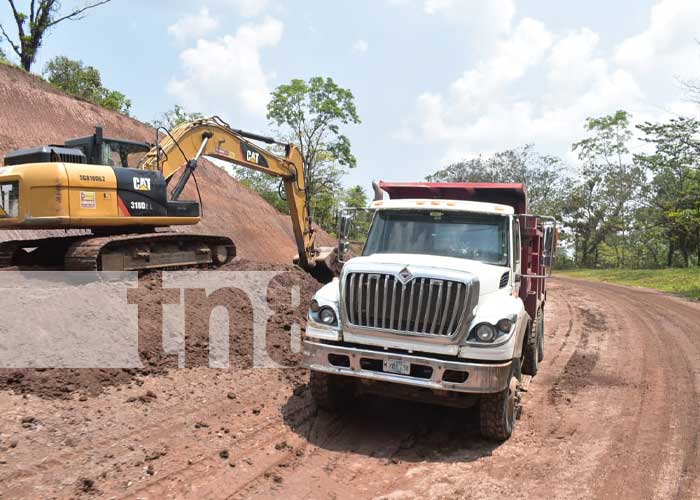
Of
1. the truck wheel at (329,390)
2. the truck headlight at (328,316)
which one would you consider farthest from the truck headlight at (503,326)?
the truck wheel at (329,390)

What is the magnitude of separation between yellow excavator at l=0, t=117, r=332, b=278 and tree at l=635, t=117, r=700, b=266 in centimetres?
1749

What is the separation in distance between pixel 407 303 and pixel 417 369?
25.6 inches

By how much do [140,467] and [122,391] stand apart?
1.66 m

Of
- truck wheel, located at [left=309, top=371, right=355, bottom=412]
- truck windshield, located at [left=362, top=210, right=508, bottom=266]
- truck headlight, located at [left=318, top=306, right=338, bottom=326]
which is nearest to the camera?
truck headlight, located at [left=318, top=306, right=338, bottom=326]

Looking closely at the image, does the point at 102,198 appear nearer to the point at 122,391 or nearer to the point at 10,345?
the point at 10,345

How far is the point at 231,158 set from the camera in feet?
39.5

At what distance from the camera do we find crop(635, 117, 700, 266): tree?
78.3 feet

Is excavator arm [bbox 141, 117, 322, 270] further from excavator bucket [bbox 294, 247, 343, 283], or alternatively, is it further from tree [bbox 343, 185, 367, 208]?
tree [bbox 343, 185, 367, 208]

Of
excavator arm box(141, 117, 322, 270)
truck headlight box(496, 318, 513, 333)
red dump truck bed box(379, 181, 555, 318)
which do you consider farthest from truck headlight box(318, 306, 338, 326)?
excavator arm box(141, 117, 322, 270)

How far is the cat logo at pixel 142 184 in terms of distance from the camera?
377 inches

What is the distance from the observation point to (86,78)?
3219 cm

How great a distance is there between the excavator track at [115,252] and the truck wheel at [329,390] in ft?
14.9

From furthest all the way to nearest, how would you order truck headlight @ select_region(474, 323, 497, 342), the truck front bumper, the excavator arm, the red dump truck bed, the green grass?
the green grass < the excavator arm < the red dump truck bed < truck headlight @ select_region(474, 323, 497, 342) < the truck front bumper

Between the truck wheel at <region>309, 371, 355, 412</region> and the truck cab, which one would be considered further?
the truck wheel at <region>309, 371, 355, 412</region>
